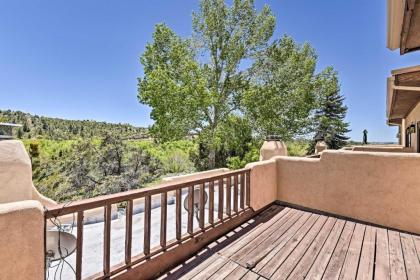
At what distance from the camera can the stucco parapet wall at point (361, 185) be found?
3.57 m

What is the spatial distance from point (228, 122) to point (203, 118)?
1541 mm

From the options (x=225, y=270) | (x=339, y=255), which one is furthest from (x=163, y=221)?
(x=339, y=255)

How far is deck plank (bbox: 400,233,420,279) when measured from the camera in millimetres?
2533

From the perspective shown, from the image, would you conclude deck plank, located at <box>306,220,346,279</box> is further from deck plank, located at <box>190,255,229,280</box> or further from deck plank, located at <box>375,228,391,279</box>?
deck plank, located at <box>190,255,229,280</box>

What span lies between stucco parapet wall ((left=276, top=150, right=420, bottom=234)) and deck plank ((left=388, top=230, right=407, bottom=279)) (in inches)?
14.1

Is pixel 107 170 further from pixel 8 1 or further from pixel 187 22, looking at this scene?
pixel 187 22

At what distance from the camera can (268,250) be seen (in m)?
3.06

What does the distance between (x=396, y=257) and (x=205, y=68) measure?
43.6 ft

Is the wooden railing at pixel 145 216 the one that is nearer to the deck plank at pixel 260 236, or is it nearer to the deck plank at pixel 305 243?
the deck plank at pixel 260 236

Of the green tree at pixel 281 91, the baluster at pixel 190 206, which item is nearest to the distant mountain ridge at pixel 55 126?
the green tree at pixel 281 91

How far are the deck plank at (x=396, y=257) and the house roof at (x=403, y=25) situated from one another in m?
2.66

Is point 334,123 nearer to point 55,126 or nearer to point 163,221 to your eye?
point 163,221

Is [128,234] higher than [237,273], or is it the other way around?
[128,234]

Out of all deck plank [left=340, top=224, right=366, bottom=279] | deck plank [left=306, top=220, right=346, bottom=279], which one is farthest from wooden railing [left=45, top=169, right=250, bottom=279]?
deck plank [left=340, top=224, right=366, bottom=279]
